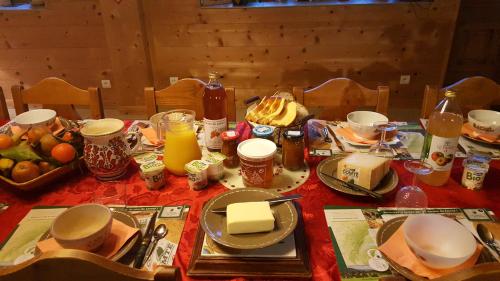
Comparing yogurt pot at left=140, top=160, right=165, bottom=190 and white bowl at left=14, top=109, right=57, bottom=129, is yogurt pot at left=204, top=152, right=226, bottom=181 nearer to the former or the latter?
yogurt pot at left=140, top=160, right=165, bottom=190

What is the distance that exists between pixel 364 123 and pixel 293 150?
434 millimetres

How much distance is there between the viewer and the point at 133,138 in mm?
1336

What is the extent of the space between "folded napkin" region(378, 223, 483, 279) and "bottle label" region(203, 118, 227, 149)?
61 cm

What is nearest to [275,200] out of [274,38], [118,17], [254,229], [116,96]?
[254,229]

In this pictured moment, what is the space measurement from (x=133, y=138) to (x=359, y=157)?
78cm

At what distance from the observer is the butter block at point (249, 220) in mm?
Answer: 826

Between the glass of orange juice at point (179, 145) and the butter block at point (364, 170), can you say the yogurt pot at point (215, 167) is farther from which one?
the butter block at point (364, 170)

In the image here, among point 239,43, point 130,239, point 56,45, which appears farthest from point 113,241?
point 56,45

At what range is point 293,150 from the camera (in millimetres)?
1151

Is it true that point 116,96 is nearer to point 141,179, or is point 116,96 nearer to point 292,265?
point 141,179

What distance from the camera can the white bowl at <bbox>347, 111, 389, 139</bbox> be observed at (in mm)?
1333

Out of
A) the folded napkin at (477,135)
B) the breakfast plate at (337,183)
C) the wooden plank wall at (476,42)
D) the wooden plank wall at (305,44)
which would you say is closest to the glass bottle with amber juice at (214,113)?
the breakfast plate at (337,183)

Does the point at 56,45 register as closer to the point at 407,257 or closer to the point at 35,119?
the point at 35,119

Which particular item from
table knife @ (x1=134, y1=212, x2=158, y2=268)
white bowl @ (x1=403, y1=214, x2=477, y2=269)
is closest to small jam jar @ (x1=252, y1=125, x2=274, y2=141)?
table knife @ (x1=134, y1=212, x2=158, y2=268)
